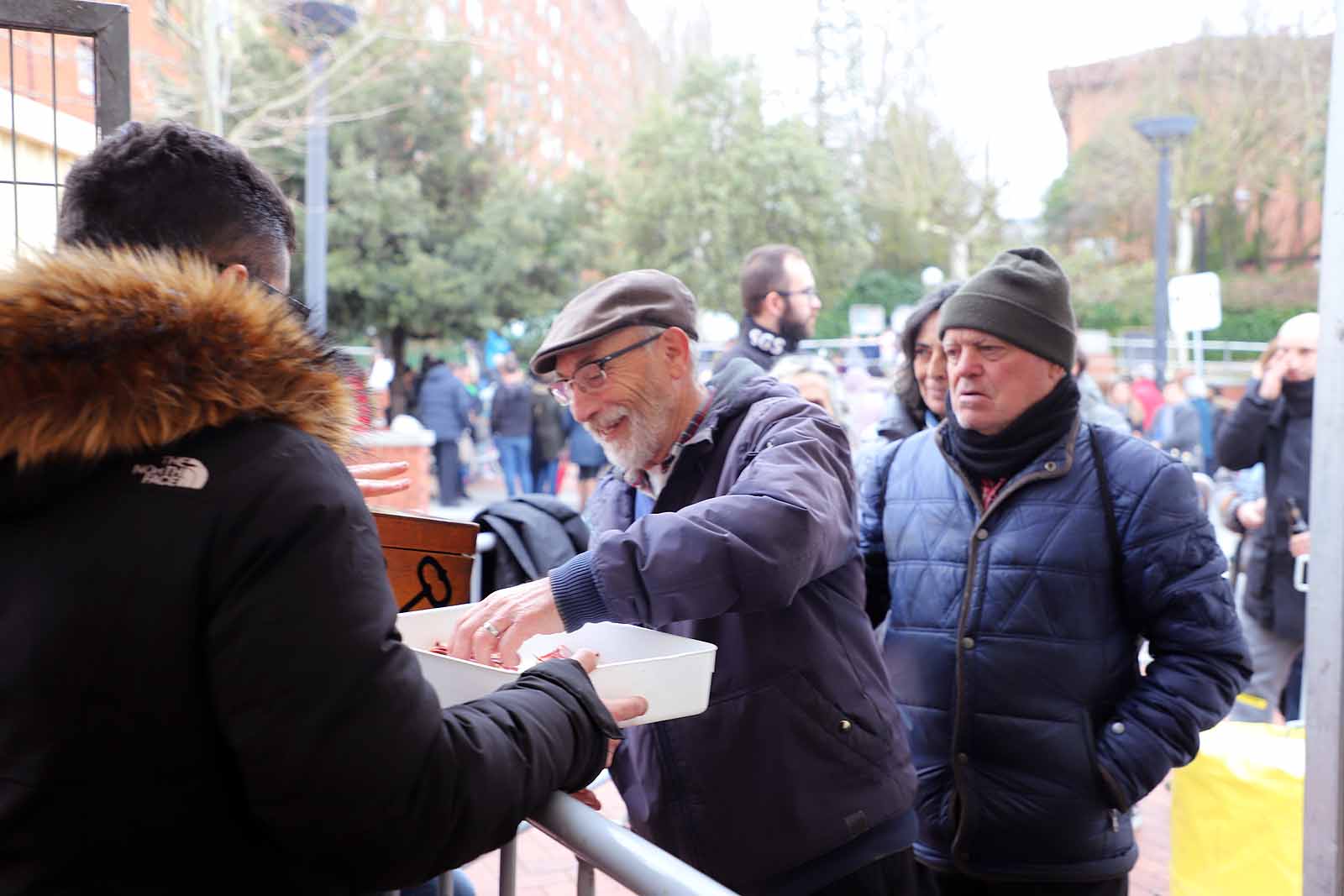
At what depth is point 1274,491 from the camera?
5.11m

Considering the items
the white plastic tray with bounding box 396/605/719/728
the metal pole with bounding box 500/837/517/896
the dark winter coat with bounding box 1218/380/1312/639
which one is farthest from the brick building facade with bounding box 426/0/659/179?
the metal pole with bounding box 500/837/517/896

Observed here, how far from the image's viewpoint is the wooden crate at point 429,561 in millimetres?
2098

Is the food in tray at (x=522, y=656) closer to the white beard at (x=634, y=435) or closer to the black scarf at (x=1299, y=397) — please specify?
the white beard at (x=634, y=435)

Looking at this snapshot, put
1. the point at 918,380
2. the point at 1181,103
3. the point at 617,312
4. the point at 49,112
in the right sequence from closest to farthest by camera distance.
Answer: the point at 617,312
the point at 49,112
the point at 918,380
the point at 1181,103

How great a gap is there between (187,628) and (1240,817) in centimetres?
290

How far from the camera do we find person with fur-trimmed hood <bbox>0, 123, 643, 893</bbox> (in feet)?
3.73

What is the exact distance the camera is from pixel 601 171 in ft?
91.7

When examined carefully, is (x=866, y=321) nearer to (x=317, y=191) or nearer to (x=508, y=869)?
(x=317, y=191)

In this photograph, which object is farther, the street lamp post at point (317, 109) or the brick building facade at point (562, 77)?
the brick building facade at point (562, 77)

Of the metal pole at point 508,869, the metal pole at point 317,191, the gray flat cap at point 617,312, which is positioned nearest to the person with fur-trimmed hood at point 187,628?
the metal pole at point 508,869

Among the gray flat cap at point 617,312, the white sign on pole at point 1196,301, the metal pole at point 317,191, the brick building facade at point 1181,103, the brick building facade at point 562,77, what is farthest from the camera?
the brick building facade at point 1181,103

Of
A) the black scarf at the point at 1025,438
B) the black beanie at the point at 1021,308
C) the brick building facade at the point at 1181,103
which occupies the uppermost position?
the brick building facade at the point at 1181,103

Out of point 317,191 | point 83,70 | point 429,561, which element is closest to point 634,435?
point 429,561

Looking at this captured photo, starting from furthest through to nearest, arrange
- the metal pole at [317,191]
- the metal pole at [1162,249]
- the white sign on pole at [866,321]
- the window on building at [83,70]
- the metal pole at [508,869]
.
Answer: the white sign on pole at [866,321], the metal pole at [1162,249], the metal pole at [317,191], the window on building at [83,70], the metal pole at [508,869]
